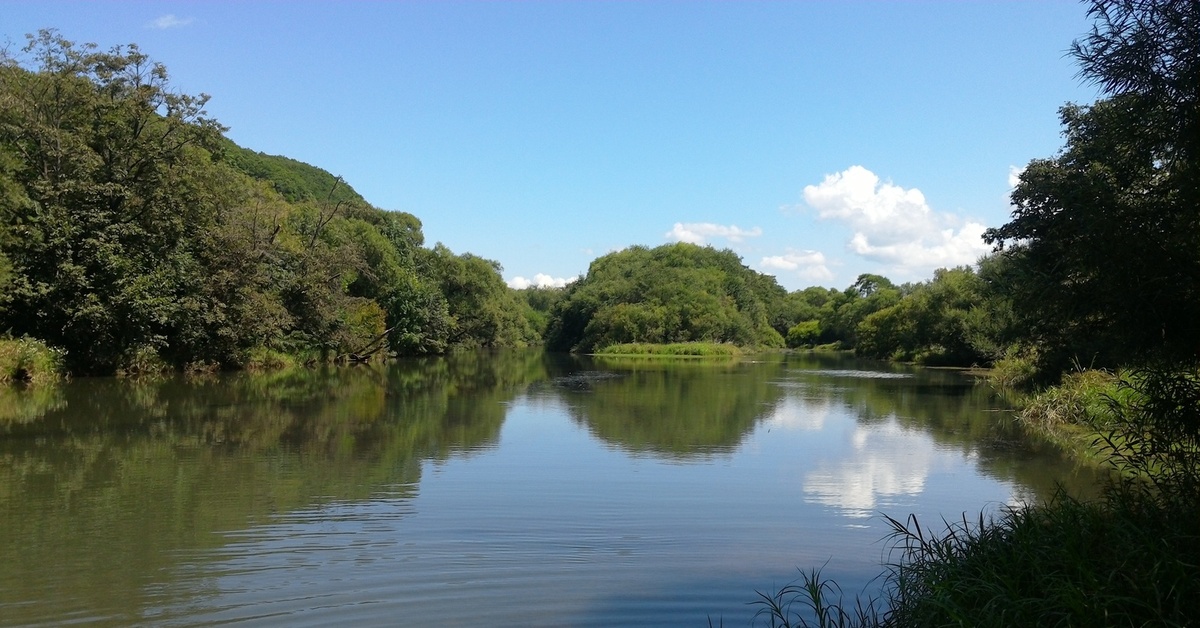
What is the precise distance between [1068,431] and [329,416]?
1559cm

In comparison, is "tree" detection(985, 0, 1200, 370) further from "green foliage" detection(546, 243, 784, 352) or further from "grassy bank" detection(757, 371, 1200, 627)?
"green foliage" detection(546, 243, 784, 352)

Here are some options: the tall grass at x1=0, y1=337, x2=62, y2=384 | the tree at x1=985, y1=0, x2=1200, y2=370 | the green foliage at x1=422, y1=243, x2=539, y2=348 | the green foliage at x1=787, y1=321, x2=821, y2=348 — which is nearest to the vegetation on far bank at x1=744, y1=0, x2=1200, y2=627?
the tree at x1=985, y1=0, x2=1200, y2=370

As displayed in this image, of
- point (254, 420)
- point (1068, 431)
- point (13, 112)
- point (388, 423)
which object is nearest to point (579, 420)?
point (388, 423)

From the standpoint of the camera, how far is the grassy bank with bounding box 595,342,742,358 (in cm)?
5950

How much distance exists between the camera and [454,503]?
888 cm

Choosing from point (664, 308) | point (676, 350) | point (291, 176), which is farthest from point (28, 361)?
point (291, 176)

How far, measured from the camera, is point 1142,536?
4.77 m

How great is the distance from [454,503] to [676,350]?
51.7 m

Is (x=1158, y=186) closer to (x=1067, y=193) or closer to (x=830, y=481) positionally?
(x=1067, y=193)

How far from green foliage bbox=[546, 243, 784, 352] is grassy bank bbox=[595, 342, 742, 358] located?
8.41 ft

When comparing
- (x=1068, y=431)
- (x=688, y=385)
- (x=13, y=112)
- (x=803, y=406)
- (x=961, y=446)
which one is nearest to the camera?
(x=961, y=446)

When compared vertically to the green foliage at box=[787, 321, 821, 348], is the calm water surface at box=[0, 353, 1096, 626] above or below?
below

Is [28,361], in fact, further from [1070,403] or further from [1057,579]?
[1070,403]

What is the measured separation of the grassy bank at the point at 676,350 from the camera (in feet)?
195
